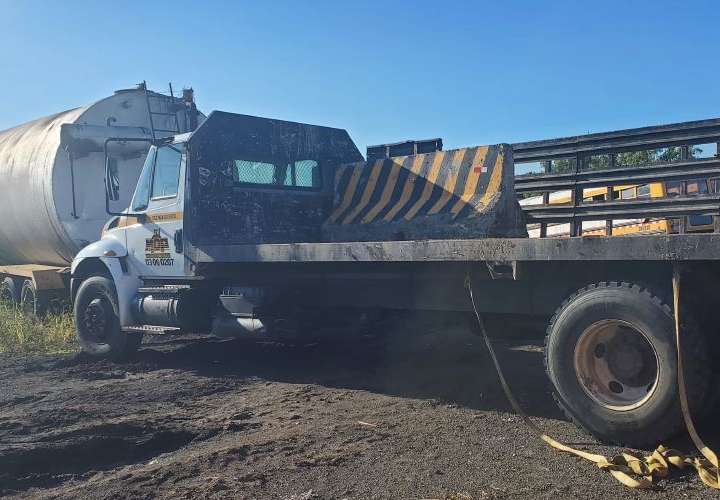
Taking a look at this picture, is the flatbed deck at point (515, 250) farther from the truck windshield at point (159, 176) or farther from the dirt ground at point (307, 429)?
the truck windshield at point (159, 176)

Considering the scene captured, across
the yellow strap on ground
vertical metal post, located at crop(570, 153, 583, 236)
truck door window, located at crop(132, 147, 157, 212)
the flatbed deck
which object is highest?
truck door window, located at crop(132, 147, 157, 212)

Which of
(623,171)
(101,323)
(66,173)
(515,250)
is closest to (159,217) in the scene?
(101,323)

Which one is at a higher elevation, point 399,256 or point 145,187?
point 145,187

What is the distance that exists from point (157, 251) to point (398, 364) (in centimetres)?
337

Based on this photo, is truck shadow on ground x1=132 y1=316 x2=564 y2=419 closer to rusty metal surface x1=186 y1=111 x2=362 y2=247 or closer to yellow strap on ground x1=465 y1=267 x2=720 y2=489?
yellow strap on ground x1=465 y1=267 x2=720 y2=489

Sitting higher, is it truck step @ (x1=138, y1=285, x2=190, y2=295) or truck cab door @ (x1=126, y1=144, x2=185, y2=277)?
truck cab door @ (x1=126, y1=144, x2=185, y2=277)

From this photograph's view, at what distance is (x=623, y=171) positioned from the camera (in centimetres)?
511

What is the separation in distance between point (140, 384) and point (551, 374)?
191 inches

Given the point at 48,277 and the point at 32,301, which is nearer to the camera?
the point at 48,277

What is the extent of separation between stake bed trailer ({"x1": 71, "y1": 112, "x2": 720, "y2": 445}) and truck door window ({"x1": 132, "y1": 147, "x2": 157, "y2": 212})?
1.1 inches

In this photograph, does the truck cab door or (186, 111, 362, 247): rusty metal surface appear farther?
the truck cab door

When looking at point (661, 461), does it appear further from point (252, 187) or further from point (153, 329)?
point (153, 329)

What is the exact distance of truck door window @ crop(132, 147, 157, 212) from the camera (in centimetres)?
847

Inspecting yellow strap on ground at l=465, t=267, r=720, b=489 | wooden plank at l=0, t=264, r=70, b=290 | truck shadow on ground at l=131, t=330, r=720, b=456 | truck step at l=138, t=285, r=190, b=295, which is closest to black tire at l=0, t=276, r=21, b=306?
wooden plank at l=0, t=264, r=70, b=290
